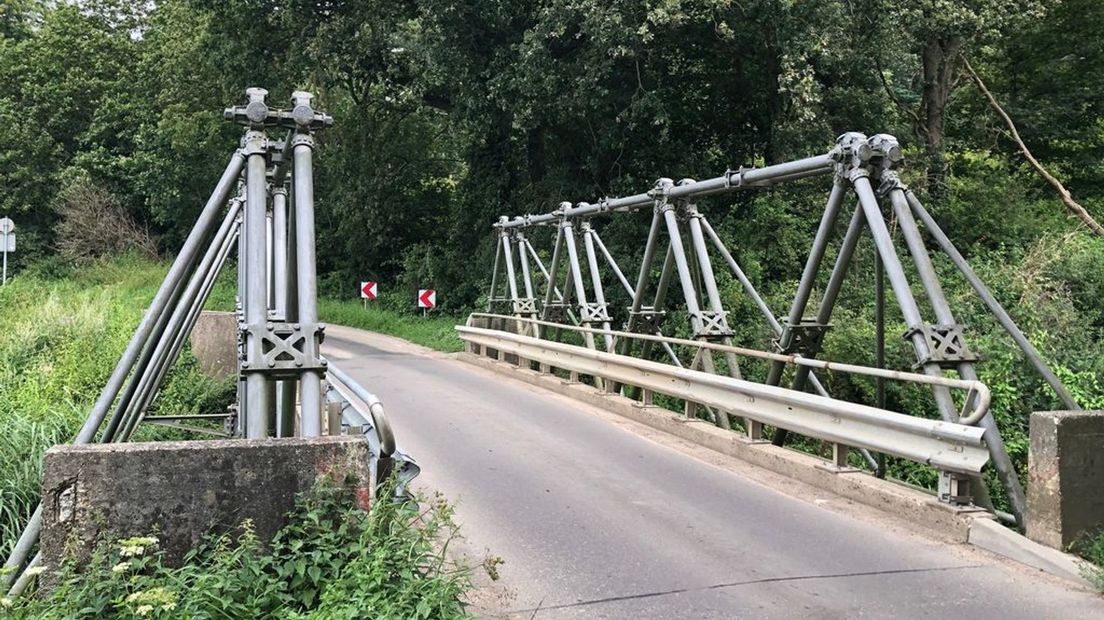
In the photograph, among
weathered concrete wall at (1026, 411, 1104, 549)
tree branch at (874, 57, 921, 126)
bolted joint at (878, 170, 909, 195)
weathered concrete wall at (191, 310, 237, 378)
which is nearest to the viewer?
weathered concrete wall at (1026, 411, 1104, 549)

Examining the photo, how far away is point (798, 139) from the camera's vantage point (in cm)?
1822

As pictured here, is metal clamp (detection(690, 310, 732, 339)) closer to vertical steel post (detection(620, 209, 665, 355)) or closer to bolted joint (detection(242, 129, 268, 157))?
vertical steel post (detection(620, 209, 665, 355))

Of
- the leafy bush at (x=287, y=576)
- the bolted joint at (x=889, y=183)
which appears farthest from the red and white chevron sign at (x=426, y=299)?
the leafy bush at (x=287, y=576)

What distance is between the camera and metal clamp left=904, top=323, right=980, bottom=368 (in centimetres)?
698

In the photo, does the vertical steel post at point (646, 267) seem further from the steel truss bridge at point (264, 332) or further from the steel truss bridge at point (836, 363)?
the steel truss bridge at point (264, 332)

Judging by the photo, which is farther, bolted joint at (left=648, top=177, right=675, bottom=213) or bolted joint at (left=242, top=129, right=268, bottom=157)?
bolted joint at (left=648, top=177, right=675, bottom=213)

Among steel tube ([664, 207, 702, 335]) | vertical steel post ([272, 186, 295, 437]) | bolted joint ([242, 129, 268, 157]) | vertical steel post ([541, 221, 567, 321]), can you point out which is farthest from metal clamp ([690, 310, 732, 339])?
bolted joint ([242, 129, 268, 157])

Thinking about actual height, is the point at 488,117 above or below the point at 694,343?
above

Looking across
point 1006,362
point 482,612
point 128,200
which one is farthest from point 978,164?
point 128,200

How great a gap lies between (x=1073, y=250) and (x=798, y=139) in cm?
635

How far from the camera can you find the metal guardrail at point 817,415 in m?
6.09

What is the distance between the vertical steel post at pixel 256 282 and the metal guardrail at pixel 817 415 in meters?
4.72

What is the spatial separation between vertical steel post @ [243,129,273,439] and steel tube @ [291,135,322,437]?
222mm

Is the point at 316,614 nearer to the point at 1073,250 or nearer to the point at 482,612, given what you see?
the point at 482,612
